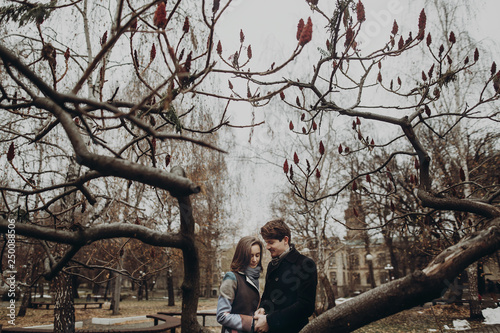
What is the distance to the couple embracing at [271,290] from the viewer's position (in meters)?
2.02

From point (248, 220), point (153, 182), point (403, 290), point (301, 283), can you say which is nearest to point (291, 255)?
point (301, 283)

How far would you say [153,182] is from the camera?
117 centimetres

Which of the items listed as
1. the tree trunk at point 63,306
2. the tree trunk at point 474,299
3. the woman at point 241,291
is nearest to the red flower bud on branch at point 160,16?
the woman at point 241,291

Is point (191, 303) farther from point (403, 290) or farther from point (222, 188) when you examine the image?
point (222, 188)

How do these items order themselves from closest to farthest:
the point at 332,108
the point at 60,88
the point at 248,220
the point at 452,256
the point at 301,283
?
1. the point at 452,256
2. the point at 301,283
3. the point at 332,108
4. the point at 60,88
5. the point at 248,220

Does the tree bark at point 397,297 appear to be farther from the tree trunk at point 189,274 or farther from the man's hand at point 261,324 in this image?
the tree trunk at point 189,274

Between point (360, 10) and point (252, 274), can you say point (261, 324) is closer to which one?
point (252, 274)

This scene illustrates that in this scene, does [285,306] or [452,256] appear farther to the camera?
[285,306]

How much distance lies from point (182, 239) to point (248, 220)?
1750 centimetres

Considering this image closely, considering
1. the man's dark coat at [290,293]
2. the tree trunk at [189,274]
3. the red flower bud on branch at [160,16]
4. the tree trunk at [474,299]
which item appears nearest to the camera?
the red flower bud on branch at [160,16]

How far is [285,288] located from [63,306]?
539 cm

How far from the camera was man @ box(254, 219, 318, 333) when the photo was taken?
2.00 m

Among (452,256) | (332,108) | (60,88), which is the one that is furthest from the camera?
(60,88)

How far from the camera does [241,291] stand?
242 cm
